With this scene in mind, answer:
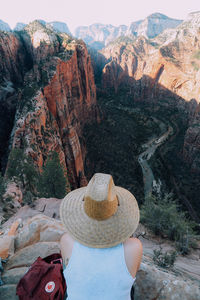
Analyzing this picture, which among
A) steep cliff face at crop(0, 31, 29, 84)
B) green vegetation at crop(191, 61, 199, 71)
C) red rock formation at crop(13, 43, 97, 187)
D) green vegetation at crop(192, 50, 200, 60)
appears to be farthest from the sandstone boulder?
green vegetation at crop(192, 50, 200, 60)

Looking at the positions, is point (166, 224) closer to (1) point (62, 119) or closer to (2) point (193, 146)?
(1) point (62, 119)

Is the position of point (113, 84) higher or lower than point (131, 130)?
higher

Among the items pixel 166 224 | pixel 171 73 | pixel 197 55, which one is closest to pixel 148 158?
pixel 166 224

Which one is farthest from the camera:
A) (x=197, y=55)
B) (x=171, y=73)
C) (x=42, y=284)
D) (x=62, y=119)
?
(x=171, y=73)

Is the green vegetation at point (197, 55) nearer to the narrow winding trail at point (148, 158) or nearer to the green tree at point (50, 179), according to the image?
the narrow winding trail at point (148, 158)

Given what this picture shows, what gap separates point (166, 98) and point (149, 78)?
1056cm

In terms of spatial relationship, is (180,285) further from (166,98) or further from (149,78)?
(149,78)

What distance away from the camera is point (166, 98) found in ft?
199

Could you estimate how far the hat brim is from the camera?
1.99 meters

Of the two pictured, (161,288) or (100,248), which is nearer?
(100,248)

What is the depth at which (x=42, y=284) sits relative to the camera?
2.35 meters

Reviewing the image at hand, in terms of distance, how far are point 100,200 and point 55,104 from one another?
22787mm

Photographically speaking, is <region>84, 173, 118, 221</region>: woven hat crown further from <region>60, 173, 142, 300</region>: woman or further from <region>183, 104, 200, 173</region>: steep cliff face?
<region>183, 104, 200, 173</region>: steep cliff face

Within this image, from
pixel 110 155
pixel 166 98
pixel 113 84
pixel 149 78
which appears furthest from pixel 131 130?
pixel 113 84
